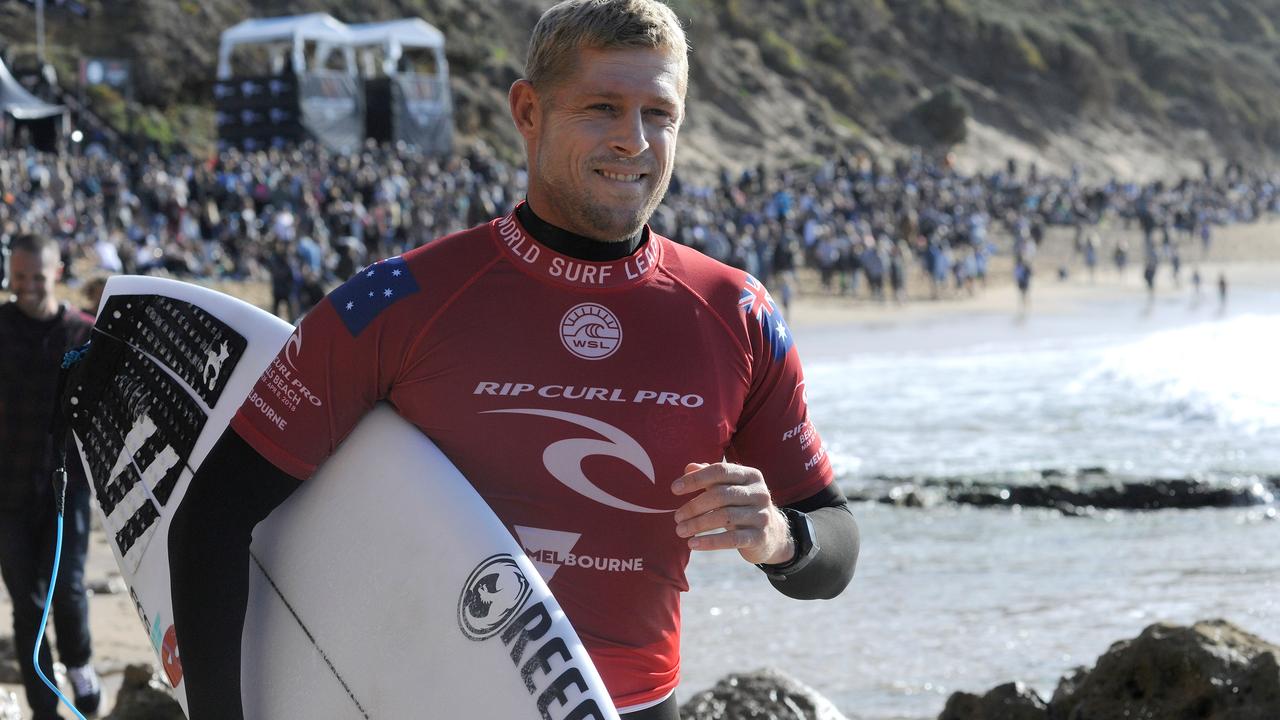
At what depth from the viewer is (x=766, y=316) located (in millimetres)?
1999

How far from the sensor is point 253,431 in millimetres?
1823

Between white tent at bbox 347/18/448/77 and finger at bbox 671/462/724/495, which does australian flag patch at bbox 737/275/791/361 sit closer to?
finger at bbox 671/462/724/495

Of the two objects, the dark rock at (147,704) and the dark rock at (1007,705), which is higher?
the dark rock at (1007,705)

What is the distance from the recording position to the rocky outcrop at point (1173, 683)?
12.4ft

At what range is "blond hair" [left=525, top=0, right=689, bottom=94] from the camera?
1825 millimetres

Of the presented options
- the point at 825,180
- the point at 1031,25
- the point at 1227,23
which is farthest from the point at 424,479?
the point at 1227,23

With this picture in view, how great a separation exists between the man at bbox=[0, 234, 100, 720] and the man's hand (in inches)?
131

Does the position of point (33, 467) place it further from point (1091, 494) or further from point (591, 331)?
point (1091, 494)

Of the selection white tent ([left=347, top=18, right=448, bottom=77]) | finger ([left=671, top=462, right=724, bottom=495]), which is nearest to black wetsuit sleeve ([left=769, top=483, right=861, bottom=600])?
finger ([left=671, top=462, right=724, bottom=495])

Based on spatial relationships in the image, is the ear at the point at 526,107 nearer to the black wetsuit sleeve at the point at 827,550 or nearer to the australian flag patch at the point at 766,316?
the australian flag patch at the point at 766,316

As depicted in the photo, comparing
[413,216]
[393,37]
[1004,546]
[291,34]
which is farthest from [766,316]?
[393,37]

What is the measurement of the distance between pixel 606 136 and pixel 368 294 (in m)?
0.35

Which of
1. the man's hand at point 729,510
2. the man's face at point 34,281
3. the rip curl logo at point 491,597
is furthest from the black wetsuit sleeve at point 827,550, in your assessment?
the man's face at point 34,281

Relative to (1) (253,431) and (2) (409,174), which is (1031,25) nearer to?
(2) (409,174)
